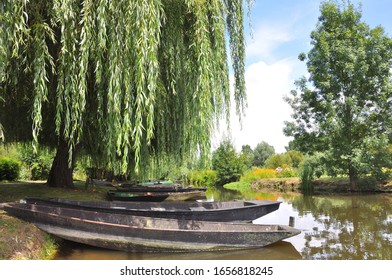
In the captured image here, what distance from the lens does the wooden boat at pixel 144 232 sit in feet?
17.7

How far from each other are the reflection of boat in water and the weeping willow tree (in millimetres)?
1523

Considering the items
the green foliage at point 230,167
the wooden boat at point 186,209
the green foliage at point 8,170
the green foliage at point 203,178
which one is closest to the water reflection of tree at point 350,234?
the wooden boat at point 186,209

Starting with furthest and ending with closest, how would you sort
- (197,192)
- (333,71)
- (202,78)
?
(333,71) < (197,192) < (202,78)

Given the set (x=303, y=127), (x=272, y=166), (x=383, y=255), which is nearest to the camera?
(x=383, y=255)

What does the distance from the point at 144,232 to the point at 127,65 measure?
282cm

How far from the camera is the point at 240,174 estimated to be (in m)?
28.5

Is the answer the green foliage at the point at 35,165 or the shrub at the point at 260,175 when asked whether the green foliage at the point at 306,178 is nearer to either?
the shrub at the point at 260,175

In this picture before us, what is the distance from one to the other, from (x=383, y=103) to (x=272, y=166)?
1820 cm

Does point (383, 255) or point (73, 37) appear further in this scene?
point (383, 255)

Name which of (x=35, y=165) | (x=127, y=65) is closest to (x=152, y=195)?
(x=127, y=65)

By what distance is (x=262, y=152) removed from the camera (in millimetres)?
56812

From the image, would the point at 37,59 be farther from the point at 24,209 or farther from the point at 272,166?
the point at 272,166

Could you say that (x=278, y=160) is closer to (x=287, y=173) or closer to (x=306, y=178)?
(x=287, y=173)

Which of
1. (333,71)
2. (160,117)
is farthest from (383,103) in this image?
(160,117)
